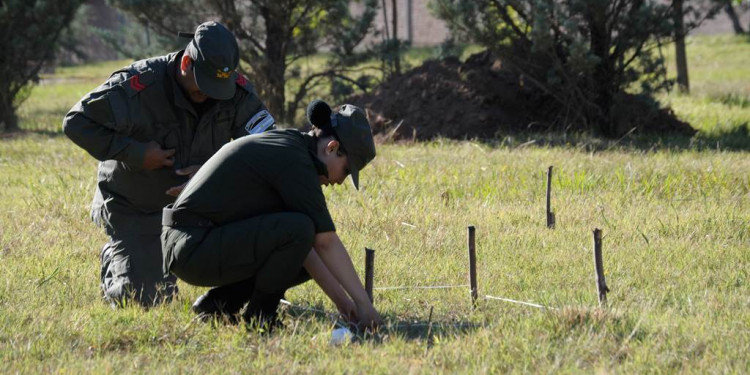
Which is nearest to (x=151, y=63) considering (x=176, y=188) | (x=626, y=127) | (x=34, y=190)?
(x=176, y=188)

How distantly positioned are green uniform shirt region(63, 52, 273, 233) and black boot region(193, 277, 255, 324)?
932mm

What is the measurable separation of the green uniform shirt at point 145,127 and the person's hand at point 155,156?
3 centimetres

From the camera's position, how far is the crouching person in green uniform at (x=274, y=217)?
4.77 m

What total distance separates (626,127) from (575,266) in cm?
588

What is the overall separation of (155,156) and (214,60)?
2.14ft

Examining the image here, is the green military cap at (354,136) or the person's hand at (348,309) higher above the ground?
the green military cap at (354,136)

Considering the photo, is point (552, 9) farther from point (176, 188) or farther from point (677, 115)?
point (176, 188)

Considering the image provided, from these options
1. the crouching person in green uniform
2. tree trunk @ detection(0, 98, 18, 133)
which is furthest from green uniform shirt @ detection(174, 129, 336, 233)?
tree trunk @ detection(0, 98, 18, 133)

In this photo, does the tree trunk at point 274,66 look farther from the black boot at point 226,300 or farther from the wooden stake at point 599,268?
the wooden stake at point 599,268

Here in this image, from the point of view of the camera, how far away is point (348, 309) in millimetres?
4906

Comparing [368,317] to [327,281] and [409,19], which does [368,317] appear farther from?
[409,19]

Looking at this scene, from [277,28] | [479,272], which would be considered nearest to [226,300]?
[479,272]

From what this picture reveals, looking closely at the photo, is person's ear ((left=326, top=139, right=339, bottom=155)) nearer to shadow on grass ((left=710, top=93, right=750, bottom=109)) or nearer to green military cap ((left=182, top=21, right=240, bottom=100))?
green military cap ((left=182, top=21, right=240, bottom=100))

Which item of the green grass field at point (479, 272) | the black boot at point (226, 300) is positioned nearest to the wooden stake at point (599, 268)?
the green grass field at point (479, 272)
